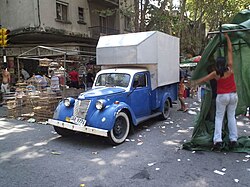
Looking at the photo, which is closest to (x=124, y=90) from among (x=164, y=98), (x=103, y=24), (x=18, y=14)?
(x=164, y=98)

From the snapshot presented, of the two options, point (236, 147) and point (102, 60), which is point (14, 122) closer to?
point (102, 60)

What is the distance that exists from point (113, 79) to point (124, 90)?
0.75 m

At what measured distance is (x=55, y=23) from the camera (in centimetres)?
1571

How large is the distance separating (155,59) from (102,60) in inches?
67.6

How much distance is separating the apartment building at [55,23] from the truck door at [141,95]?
26.8 feet

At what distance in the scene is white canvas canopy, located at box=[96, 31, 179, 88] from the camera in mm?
7441

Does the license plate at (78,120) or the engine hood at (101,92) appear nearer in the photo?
the license plate at (78,120)

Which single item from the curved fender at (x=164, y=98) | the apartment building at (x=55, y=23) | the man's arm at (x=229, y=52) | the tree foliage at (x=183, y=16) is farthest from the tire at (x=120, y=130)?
the apartment building at (x=55, y=23)

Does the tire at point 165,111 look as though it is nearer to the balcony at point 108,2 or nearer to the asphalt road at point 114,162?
the asphalt road at point 114,162

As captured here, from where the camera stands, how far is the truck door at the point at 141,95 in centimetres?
695

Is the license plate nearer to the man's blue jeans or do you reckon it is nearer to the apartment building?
the man's blue jeans

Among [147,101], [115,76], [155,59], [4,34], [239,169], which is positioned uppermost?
[4,34]

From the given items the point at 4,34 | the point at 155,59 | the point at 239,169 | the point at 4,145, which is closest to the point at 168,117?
the point at 155,59

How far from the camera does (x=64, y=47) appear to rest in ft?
53.7
